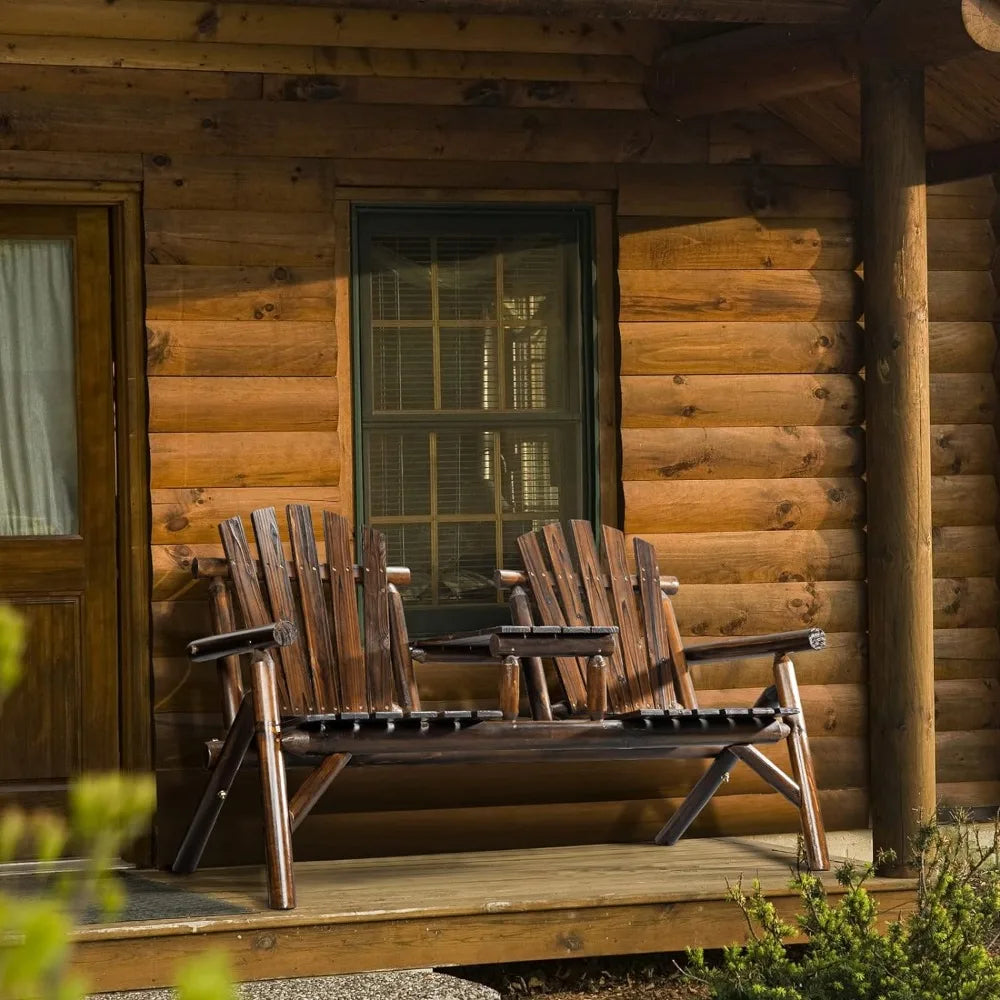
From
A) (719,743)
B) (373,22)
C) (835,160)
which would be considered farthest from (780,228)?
(719,743)

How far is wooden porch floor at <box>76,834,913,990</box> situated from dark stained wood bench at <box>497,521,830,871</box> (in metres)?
0.33

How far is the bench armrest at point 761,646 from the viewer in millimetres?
4234

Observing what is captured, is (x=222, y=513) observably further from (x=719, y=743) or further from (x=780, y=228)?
(x=780, y=228)

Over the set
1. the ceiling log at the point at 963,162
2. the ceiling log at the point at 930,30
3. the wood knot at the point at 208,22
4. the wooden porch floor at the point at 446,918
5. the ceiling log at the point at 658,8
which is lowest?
the wooden porch floor at the point at 446,918

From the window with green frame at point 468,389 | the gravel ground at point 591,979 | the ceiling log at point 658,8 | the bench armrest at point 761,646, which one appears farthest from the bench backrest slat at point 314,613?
the ceiling log at point 658,8

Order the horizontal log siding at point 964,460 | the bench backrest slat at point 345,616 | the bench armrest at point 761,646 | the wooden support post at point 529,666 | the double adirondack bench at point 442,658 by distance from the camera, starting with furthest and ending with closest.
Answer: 1. the horizontal log siding at point 964,460
2. the wooden support post at point 529,666
3. the bench backrest slat at point 345,616
4. the bench armrest at point 761,646
5. the double adirondack bench at point 442,658

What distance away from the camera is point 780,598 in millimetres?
5203

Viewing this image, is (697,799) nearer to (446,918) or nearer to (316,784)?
(446,918)

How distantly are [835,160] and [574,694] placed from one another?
211 cm

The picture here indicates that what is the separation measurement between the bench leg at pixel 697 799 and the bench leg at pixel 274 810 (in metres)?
1.38

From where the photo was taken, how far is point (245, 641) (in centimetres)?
393

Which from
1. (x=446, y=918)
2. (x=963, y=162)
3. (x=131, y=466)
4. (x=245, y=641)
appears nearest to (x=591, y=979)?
(x=446, y=918)

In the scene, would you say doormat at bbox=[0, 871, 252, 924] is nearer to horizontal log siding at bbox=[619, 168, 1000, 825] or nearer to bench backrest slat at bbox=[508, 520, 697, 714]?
bench backrest slat at bbox=[508, 520, 697, 714]

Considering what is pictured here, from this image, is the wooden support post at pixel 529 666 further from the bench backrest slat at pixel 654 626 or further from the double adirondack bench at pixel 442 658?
the bench backrest slat at pixel 654 626
